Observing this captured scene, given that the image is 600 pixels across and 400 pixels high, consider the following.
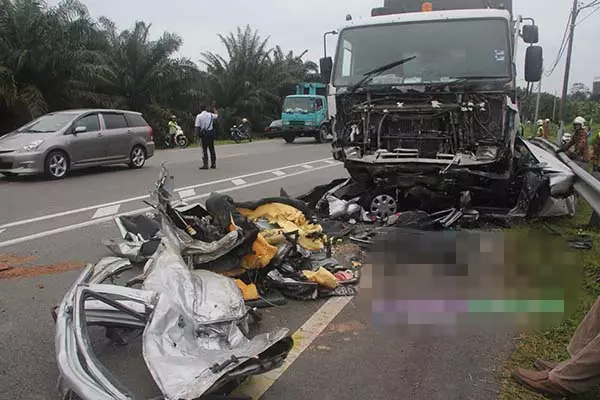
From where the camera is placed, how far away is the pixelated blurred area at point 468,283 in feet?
14.1

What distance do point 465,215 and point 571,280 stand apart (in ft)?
8.21

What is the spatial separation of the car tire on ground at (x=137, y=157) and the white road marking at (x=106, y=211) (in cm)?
594

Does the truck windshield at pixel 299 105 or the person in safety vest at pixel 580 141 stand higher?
the truck windshield at pixel 299 105

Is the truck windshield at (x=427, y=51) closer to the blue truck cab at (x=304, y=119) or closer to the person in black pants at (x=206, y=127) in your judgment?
the person in black pants at (x=206, y=127)

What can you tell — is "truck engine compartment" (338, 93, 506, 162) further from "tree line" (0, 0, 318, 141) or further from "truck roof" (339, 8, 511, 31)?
"tree line" (0, 0, 318, 141)

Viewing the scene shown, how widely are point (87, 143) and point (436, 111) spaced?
909 cm

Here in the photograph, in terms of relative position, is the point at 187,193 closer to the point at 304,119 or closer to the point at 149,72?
the point at 304,119

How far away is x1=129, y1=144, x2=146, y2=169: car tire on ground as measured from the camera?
15.0 metres

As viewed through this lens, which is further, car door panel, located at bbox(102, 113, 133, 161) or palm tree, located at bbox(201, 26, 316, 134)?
palm tree, located at bbox(201, 26, 316, 134)

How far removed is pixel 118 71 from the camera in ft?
92.2

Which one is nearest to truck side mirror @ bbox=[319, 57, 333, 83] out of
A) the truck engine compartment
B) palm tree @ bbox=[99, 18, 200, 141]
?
the truck engine compartment

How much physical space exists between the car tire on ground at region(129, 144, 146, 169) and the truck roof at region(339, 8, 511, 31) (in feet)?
27.5

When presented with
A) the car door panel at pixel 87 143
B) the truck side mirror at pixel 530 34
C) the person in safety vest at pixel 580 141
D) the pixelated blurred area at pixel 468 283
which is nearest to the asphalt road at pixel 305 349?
the pixelated blurred area at pixel 468 283

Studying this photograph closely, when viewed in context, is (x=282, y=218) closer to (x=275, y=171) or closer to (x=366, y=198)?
(x=366, y=198)
